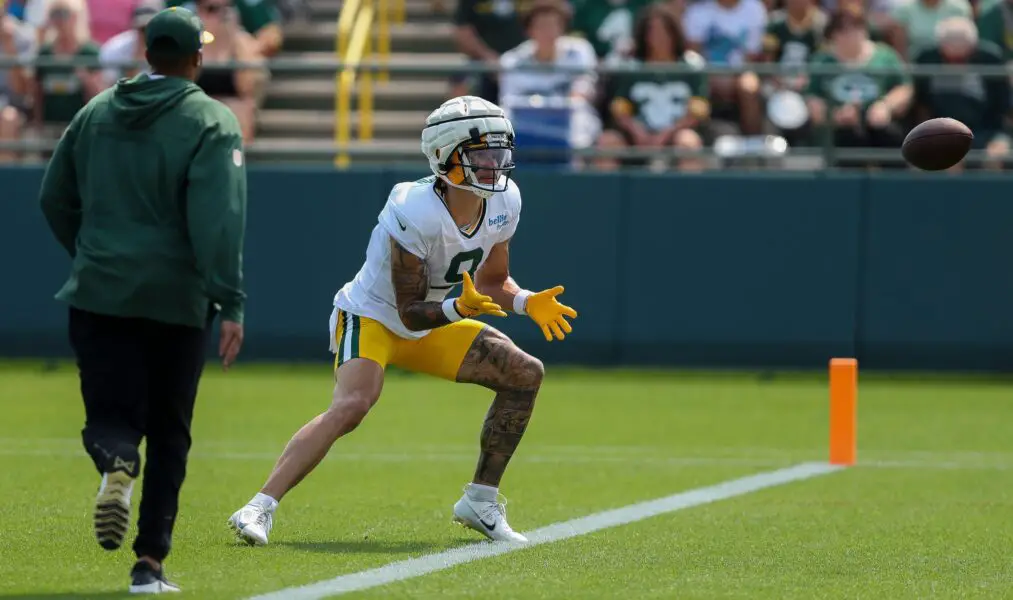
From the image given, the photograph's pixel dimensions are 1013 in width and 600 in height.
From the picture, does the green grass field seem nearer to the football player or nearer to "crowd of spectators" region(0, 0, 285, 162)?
the football player

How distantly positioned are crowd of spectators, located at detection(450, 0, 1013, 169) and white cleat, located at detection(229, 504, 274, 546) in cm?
837

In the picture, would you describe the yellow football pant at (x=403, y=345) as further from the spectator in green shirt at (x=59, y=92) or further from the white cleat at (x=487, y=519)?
the spectator in green shirt at (x=59, y=92)

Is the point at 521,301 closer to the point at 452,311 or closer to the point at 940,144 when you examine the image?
the point at 452,311

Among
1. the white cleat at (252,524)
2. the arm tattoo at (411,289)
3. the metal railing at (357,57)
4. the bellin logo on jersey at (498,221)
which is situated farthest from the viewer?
the metal railing at (357,57)

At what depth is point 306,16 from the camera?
1877cm

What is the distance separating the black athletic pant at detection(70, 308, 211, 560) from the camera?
569 centimetres

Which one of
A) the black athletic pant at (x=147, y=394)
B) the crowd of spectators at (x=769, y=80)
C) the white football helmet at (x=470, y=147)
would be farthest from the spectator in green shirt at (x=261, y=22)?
the black athletic pant at (x=147, y=394)

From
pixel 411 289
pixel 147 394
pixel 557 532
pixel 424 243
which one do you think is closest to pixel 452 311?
pixel 411 289

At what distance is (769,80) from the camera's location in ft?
49.0

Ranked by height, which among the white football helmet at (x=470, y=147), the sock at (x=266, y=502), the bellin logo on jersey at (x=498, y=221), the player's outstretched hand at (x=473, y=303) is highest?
the white football helmet at (x=470, y=147)

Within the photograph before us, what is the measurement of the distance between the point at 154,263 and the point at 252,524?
1.64 metres

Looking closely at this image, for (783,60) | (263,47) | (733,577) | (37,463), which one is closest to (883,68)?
(783,60)

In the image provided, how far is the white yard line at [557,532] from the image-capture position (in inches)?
237

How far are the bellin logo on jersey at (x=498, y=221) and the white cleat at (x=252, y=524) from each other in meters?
1.53
